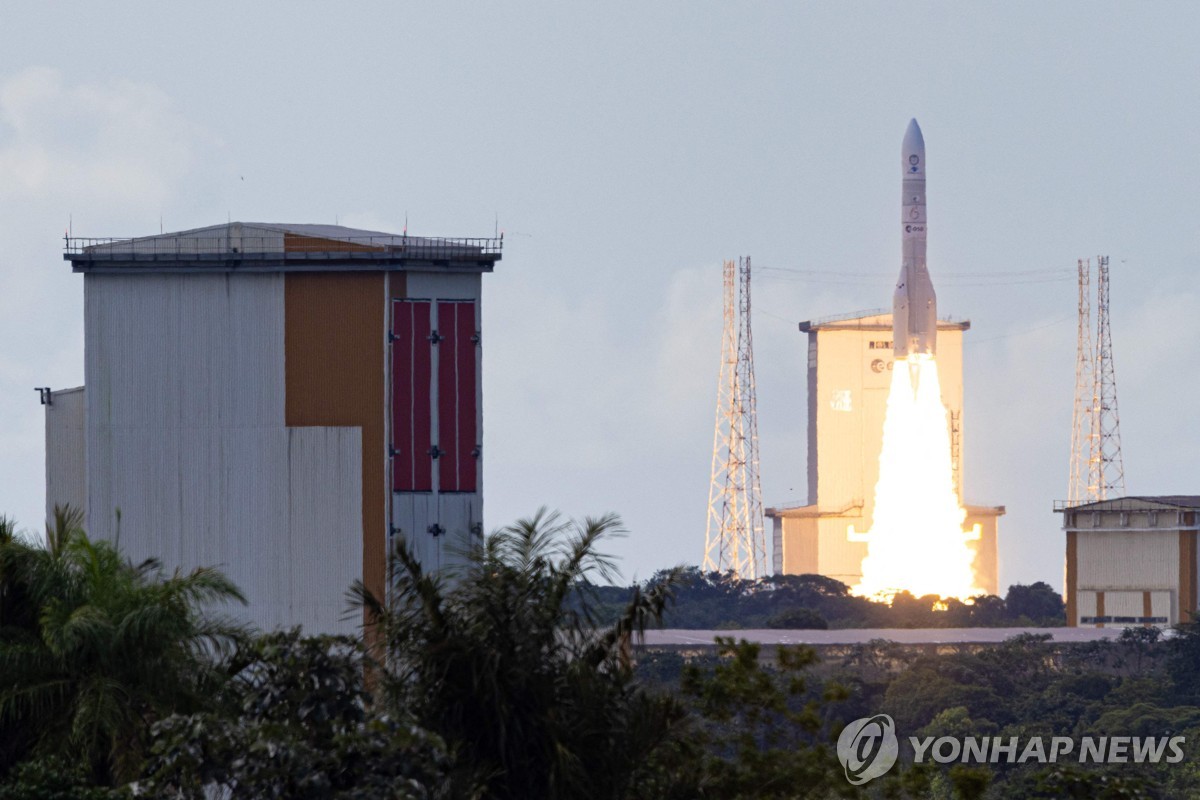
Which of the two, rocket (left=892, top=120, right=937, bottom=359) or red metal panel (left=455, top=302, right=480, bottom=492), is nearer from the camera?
red metal panel (left=455, top=302, right=480, bottom=492)

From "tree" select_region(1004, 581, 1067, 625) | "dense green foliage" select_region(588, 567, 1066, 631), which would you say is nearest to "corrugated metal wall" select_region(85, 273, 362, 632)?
"dense green foliage" select_region(588, 567, 1066, 631)

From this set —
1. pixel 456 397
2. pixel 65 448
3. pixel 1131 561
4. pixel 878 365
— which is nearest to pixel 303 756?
pixel 456 397

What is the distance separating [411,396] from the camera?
66.5m

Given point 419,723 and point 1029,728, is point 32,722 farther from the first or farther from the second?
point 1029,728

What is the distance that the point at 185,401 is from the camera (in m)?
66.8

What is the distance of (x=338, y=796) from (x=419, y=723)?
9.51 ft

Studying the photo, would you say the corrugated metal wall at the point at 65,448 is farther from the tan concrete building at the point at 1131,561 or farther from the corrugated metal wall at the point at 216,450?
the tan concrete building at the point at 1131,561

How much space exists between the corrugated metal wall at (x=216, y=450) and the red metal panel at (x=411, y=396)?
1.39 meters

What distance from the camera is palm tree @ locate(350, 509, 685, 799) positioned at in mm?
27797

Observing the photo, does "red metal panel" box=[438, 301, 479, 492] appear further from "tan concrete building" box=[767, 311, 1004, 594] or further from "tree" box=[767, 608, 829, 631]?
"tan concrete building" box=[767, 311, 1004, 594]

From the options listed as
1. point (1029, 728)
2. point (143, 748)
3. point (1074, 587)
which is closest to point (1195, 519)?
point (1074, 587)

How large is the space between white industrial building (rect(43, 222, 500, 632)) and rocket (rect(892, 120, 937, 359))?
55.6m

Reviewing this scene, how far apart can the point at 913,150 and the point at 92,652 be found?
294ft

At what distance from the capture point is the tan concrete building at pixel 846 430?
164m
